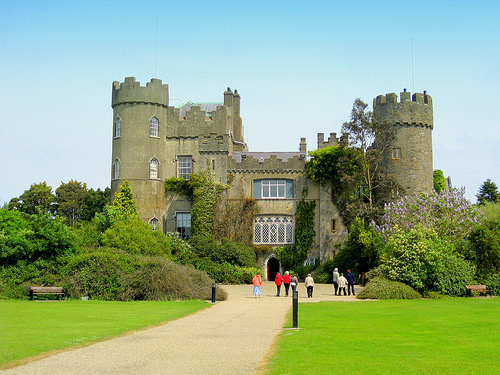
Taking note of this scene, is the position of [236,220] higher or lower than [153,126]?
lower

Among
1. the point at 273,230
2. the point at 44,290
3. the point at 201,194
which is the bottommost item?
the point at 44,290

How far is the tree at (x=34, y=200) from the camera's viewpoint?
56.9m

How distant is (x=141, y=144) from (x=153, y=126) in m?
1.67

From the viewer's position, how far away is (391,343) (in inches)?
455

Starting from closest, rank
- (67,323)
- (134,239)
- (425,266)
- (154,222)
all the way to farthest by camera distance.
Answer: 1. (67,323)
2. (425,266)
3. (134,239)
4. (154,222)

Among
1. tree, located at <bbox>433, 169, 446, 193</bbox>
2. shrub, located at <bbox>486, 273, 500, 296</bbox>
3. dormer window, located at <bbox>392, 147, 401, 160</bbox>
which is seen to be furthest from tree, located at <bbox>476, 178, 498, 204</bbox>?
shrub, located at <bbox>486, 273, 500, 296</bbox>

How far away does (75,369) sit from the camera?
914 cm

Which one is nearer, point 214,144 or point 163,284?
point 163,284

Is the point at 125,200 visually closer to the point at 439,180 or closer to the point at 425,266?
the point at 425,266

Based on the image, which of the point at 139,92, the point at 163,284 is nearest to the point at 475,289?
the point at 163,284

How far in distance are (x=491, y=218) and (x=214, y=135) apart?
2032 cm

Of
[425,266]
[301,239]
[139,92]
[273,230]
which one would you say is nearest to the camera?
[425,266]

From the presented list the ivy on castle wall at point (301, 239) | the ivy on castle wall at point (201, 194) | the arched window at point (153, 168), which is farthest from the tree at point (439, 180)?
the arched window at point (153, 168)

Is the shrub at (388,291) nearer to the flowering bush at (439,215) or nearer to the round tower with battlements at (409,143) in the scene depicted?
the flowering bush at (439,215)
